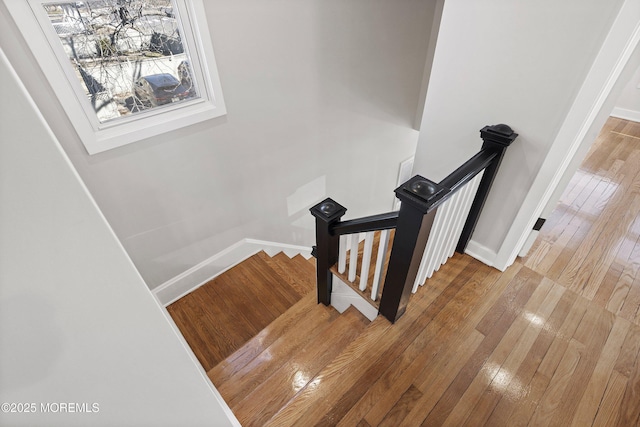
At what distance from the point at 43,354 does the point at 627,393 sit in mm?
2186

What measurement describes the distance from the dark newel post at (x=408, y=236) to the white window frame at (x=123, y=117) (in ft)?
5.01

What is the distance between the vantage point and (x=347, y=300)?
6.39 ft

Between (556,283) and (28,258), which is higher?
(28,258)

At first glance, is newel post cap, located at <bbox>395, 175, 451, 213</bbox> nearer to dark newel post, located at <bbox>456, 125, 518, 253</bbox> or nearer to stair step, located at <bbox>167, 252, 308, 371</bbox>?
dark newel post, located at <bbox>456, 125, 518, 253</bbox>

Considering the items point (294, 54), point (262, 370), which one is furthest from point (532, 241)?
point (294, 54)

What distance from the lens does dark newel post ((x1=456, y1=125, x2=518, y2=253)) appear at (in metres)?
1.56

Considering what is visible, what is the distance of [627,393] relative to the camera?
142 centimetres

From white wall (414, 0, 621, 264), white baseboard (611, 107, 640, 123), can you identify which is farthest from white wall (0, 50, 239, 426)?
white baseboard (611, 107, 640, 123)

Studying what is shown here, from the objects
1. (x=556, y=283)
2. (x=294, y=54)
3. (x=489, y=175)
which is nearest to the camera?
(x=489, y=175)

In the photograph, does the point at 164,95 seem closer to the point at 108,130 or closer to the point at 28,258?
the point at 108,130

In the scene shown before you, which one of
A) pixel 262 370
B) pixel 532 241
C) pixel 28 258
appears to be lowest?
pixel 262 370

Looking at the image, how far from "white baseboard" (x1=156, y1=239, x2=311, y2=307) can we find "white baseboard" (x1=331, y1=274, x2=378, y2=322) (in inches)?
47.1

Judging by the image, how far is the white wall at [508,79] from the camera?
4.26ft

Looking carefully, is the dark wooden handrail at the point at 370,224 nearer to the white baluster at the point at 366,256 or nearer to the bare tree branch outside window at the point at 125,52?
the white baluster at the point at 366,256
